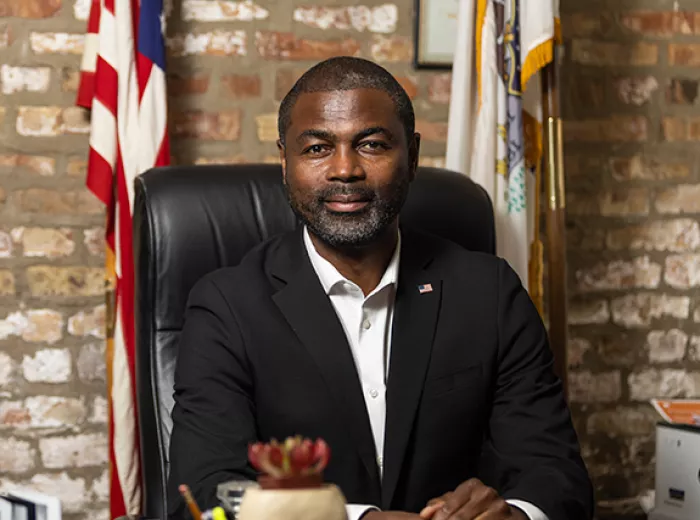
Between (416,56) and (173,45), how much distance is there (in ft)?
2.13

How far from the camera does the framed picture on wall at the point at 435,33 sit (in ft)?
8.61

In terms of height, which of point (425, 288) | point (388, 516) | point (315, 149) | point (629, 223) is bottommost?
point (388, 516)

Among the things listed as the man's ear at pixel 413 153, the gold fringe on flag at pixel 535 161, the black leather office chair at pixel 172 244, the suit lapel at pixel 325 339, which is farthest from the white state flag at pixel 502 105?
the suit lapel at pixel 325 339

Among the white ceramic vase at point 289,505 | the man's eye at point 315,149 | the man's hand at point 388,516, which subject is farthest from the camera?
the man's eye at point 315,149

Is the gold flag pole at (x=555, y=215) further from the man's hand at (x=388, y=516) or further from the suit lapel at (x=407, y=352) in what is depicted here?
the man's hand at (x=388, y=516)

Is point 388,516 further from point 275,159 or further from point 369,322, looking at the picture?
point 275,159

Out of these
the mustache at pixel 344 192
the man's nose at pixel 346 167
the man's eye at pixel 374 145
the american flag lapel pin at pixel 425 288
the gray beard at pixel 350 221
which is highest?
the man's eye at pixel 374 145

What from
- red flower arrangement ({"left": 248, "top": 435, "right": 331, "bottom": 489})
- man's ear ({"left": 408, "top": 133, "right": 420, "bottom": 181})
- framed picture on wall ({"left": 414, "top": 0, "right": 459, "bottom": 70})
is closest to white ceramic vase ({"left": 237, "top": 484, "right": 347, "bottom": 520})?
red flower arrangement ({"left": 248, "top": 435, "right": 331, "bottom": 489})

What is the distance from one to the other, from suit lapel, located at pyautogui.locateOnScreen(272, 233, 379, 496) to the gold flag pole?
1052 millimetres

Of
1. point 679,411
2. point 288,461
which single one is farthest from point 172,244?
point 679,411

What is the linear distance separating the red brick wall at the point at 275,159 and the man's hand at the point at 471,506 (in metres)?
1.40

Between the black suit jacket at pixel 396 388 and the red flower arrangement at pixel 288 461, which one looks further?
→ the black suit jacket at pixel 396 388

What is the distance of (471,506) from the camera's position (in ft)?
4.38

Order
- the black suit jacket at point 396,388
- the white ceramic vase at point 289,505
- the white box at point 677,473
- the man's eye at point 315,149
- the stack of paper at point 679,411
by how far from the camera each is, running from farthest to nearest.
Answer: the stack of paper at point 679,411
the white box at point 677,473
the man's eye at point 315,149
the black suit jacket at point 396,388
the white ceramic vase at point 289,505
